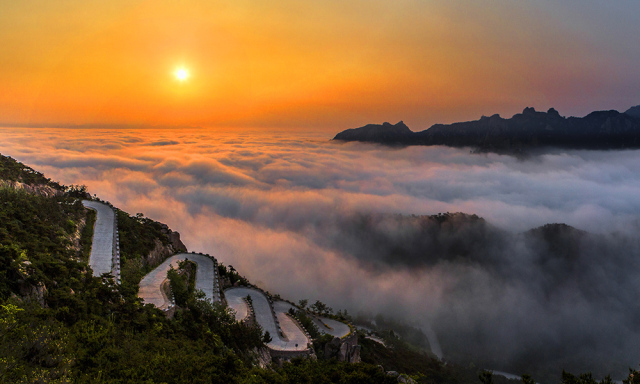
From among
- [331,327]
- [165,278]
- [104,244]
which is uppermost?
[104,244]

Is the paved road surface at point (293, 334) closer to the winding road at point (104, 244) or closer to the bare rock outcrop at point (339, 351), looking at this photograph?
the bare rock outcrop at point (339, 351)

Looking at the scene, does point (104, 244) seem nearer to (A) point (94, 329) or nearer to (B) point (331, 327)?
(A) point (94, 329)

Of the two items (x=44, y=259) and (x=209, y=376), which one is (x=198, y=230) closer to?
(x=44, y=259)

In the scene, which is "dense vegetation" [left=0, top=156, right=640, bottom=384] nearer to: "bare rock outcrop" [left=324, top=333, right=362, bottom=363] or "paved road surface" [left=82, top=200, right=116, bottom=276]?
"paved road surface" [left=82, top=200, right=116, bottom=276]

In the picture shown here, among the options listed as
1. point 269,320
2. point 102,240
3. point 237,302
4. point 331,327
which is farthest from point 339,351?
point 102,240

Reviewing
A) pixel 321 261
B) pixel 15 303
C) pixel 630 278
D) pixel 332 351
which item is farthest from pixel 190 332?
pixel 630 278

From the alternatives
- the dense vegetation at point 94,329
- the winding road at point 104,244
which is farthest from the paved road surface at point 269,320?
the winding road at point 104,244
